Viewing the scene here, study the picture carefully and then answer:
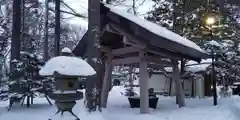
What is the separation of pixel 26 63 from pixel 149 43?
15.3 feet

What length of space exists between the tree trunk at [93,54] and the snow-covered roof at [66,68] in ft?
2.95

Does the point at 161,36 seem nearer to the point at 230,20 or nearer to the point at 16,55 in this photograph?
the point at 16,55

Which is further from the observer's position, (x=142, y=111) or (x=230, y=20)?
(x=230, y=20)

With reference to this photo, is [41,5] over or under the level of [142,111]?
over

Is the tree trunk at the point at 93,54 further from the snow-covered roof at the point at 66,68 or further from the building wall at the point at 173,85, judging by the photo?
the building wall at the point at 173,85

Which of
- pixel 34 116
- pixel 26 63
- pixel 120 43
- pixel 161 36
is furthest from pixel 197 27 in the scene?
pixel 34 116

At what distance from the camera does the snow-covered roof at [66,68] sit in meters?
6.16

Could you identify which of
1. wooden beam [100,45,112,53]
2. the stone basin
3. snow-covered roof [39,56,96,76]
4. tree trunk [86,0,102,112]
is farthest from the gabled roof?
the stone basin

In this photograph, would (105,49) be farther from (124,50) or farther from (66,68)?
(66,68)

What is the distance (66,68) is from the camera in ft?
20.5

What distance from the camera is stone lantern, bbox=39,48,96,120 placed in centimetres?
621

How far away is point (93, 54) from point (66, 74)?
1.40 metres

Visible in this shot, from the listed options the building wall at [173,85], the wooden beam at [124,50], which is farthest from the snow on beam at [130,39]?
the building wall at [173,85]

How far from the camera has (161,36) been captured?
8734 mm
